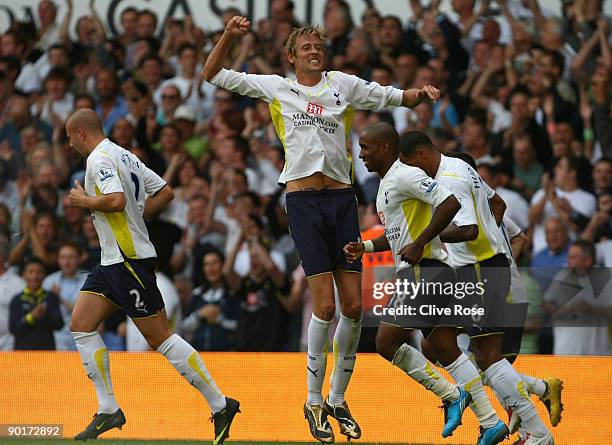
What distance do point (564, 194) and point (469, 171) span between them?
458 cm

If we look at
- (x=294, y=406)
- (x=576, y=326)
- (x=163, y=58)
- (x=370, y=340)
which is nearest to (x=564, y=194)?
(x=576, y=326)

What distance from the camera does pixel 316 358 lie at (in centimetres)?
919

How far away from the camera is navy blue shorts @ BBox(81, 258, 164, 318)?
29.9 ft

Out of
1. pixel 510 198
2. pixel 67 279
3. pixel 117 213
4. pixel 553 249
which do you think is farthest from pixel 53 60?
pixel 117 213

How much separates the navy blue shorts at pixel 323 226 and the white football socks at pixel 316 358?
440 millimetres

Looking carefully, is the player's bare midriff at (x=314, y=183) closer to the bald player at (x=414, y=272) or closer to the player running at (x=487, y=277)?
the bald player at (x=414, y=272)

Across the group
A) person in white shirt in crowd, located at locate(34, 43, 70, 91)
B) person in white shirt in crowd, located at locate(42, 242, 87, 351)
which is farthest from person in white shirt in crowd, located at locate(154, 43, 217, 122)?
person in white shirt in crowd, located at locate(42, 242, 87, 351)

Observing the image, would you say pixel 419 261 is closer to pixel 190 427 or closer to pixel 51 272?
pixel 190 427

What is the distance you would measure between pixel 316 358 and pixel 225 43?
2.44 metres

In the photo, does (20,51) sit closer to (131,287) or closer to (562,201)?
(562,201)

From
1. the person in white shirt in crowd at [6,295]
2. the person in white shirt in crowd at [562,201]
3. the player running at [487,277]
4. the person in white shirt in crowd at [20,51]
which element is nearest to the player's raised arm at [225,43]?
the player running at [487,277]

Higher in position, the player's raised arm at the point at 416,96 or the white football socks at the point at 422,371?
the player's raised arm at the point at 416,96

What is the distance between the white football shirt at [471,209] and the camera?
344 inches

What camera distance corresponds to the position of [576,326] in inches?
472
